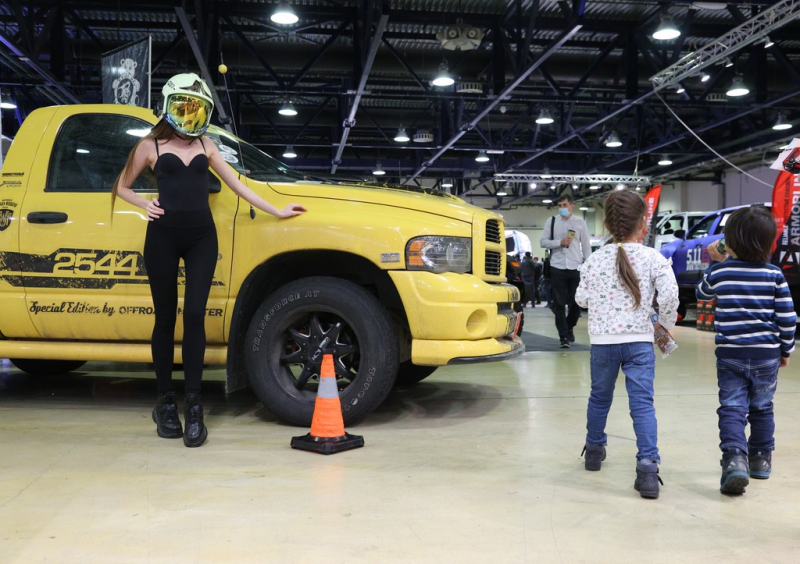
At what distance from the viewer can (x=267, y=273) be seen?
4020 mm

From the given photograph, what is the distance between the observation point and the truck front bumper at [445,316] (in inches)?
145

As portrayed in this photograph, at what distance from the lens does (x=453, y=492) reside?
2.79 meters

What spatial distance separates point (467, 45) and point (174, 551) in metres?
11.7

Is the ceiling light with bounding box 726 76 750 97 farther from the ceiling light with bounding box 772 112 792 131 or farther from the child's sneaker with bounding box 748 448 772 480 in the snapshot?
the child's sneaker with bounding box 748 448 772 480

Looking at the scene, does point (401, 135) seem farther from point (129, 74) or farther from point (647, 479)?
point (647, 479)

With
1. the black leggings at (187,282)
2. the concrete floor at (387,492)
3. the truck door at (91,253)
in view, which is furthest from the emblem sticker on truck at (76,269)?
the concrete floor at (387,492)

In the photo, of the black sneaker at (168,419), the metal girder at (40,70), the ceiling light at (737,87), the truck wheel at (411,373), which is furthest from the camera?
the ceiling light at (737,87)

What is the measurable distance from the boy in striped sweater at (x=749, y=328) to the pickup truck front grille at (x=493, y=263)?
1.37 metres

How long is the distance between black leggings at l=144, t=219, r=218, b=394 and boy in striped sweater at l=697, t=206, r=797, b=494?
2.51 meters

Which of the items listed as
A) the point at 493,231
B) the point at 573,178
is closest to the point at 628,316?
the point at 493,231

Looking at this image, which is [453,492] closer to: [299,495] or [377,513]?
[377,513]

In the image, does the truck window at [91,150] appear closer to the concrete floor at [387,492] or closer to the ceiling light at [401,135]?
the concrete floor at [387,492]

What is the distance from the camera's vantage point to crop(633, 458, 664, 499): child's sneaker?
2.76 meters

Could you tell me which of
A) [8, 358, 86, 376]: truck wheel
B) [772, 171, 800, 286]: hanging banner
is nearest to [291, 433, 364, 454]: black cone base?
[8, 358, 86, 376]: truck wheel
